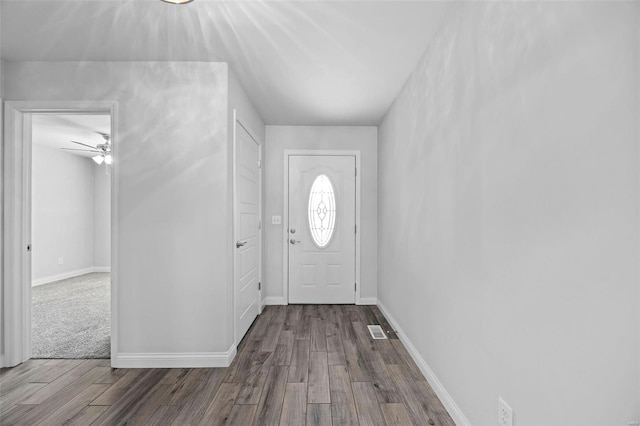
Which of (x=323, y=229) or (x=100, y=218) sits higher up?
(x=100, y=218)

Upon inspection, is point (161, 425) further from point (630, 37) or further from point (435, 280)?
point (630, 37)

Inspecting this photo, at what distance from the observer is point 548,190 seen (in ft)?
3.78

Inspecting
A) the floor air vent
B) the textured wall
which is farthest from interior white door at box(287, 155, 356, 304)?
the textured wall

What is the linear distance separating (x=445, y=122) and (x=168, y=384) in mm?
2599

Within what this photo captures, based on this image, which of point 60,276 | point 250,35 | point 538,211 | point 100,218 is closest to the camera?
point 538,211

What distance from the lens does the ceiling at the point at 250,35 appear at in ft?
6.66

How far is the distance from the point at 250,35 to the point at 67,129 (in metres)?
4.31

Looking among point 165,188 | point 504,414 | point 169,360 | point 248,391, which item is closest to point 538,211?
point 504,414

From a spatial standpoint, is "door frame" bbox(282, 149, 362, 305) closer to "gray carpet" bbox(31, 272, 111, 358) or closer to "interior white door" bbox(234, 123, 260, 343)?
"interior white door" bbox(234, 123, 260, 343)

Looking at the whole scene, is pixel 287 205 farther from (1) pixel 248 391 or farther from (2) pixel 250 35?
(1) pixel 248 391

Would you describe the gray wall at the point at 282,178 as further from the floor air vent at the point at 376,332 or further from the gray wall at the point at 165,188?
the gray wall at the point at 165,188

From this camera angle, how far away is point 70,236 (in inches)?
264

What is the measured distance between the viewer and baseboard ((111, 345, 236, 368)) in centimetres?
266

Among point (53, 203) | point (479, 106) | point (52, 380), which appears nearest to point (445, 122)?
point (479, 106)
